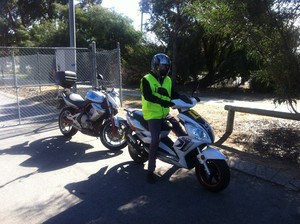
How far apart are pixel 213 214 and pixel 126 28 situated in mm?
20575

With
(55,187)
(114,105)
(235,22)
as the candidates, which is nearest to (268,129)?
(235,22)

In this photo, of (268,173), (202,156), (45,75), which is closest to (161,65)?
(202,156)

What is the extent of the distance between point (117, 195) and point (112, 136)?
2156 mm

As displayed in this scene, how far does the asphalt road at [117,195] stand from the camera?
396cm

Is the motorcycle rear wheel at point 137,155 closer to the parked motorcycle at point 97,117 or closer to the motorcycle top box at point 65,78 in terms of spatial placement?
the parked motorcycle at point 97,117

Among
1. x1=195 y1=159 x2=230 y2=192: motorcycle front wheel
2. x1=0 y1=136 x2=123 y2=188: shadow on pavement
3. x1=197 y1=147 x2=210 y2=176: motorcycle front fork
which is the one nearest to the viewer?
x1=195 y1=159 x2=230 y2=192: motorcycle front wheel

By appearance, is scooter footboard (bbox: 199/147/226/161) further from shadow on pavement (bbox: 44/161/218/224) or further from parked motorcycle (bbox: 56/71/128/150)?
parked motorcycle (bbox: 56/71/128/150)

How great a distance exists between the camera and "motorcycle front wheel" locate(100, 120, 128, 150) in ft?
21.4

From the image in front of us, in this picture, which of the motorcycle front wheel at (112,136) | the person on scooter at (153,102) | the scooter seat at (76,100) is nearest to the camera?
the person on scooter at (153,102)

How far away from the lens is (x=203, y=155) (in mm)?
4559

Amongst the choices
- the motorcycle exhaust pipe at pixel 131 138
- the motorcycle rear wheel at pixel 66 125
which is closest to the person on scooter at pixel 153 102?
the motorcycle exhaust pipe at pixel 131 138

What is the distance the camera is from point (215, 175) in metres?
4.61

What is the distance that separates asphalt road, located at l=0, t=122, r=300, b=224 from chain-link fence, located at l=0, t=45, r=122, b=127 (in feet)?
11.9

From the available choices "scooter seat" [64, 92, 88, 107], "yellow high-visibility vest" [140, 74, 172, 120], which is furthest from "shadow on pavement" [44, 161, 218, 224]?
"scooter seat" [64, 92, 88, 107]
